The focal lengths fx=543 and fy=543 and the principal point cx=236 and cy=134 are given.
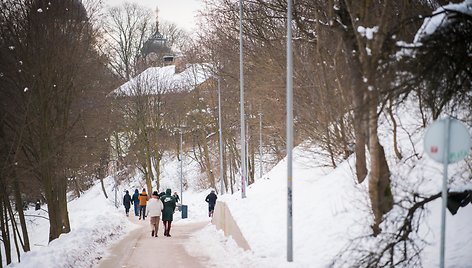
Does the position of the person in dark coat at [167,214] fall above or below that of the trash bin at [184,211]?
above

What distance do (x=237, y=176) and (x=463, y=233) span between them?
137 feet

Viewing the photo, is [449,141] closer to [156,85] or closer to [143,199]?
[143,199]

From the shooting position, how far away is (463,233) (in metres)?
8.59

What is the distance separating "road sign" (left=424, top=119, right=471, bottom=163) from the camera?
21.1 feet

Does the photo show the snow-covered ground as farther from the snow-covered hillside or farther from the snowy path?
the snowy path

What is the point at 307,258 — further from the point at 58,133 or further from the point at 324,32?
the point at 58,133

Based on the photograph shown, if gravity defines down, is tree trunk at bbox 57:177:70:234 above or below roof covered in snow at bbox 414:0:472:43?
below

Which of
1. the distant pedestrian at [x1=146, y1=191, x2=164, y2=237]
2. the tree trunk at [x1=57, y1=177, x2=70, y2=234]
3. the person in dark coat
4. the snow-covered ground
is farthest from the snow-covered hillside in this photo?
the tree trunk at [x1=57, y1=177, x2=70, y2=234]

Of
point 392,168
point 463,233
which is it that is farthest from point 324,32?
point 463,233

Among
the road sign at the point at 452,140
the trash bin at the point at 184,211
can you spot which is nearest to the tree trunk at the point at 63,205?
the trash bin at the point at 184,211

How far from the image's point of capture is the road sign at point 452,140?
6.43 metres

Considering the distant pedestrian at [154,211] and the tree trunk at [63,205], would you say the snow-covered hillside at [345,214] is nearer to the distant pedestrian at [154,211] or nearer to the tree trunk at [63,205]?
the distant pedestrian at [154,211]

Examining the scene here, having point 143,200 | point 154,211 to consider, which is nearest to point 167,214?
point 154,211

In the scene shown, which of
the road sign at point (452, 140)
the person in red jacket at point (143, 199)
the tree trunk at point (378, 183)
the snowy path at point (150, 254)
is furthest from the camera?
the person in red jacket at point (143, 199)
